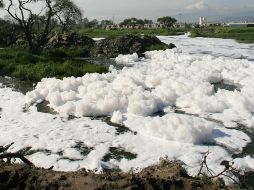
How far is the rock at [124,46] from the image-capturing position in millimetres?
33750

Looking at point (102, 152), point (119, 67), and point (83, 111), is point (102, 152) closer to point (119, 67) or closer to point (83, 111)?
point (83, 111)

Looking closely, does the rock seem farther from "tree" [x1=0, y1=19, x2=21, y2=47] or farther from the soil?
the soil

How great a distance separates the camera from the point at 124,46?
3441cm

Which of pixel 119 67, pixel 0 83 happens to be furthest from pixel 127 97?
pixel 119 67

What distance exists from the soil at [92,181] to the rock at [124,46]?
1065 inches

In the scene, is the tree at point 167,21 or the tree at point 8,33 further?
the tree at point 167,21

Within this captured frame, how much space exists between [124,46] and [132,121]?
22757 millimetres

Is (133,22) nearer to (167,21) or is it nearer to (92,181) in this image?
(167,21)

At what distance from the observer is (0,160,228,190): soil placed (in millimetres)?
5594

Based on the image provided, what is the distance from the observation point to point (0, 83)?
20234 millimetres

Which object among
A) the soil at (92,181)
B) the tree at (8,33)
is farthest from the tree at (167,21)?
the soil at (92,181)

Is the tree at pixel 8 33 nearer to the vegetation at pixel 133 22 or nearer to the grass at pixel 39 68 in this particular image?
the grass at pixel 39 68

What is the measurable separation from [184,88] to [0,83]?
9711 mm

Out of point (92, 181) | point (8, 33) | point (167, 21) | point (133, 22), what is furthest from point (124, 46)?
point (133, 22)
